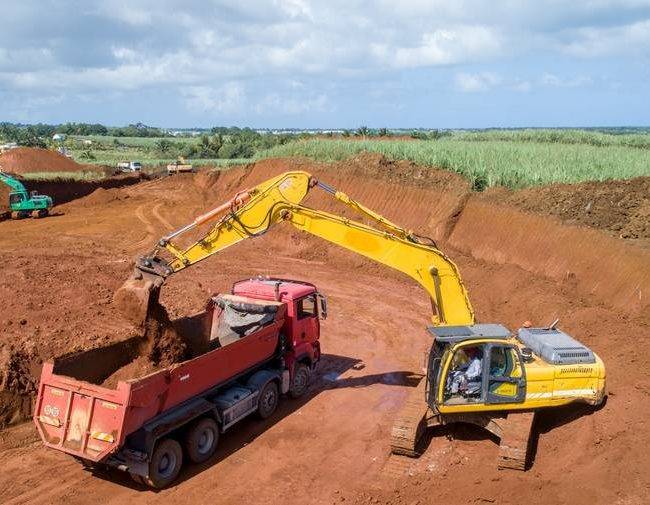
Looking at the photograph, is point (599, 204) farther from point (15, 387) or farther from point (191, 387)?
point (15, 387)

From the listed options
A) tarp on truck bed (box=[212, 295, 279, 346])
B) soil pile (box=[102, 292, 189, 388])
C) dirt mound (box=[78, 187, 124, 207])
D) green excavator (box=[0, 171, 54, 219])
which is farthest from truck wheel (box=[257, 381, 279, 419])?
dirt mound (box=[78, 187, 124, 207])

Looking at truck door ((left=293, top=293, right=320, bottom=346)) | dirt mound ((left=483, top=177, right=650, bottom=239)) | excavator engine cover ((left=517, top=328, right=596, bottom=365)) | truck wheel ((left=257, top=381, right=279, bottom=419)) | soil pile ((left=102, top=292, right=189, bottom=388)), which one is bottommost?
truck wheel ((left=257, top=381, right=279, bottom=419))

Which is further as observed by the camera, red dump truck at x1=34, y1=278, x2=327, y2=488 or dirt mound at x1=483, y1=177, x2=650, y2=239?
dirt mound at x1=483, y1=177, x2=650, y2=239

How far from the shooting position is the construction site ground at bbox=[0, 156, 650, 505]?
9508 millimetres

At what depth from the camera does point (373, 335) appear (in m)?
17.1

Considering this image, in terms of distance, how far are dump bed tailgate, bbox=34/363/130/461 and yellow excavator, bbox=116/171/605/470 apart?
198cm

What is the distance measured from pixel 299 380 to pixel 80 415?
4968 millimetres

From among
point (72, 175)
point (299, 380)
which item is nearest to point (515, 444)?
point (299, 380)

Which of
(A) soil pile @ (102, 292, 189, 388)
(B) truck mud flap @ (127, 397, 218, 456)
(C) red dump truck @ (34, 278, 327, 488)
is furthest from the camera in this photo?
(A) soil pile @ (102, 292, 189, 388)

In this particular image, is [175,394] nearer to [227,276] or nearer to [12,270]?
[227,276]

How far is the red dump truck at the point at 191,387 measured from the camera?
29.1 ft

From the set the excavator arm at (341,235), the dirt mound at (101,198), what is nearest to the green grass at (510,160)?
the dirt mound at (101,198)

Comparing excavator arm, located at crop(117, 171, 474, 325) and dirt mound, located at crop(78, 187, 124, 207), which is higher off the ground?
excavator arm, located at crop(117, 171, 474, 325)

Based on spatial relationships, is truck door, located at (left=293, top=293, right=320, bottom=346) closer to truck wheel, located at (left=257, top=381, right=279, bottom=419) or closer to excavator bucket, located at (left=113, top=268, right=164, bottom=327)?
truck wheel, located at (left=257, top=381, right=279, bottom=419)
